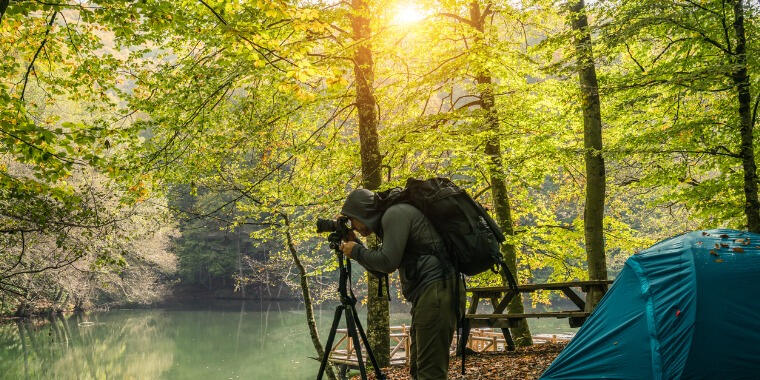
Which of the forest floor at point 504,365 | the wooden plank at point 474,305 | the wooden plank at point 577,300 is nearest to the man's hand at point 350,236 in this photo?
the forest floor at point 504,365

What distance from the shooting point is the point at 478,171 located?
11438 millimetres

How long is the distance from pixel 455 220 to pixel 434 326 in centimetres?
73

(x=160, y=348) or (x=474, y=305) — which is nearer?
(x=474, y=305)

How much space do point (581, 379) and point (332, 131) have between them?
24.9 ft

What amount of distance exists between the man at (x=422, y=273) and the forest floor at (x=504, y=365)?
287cm

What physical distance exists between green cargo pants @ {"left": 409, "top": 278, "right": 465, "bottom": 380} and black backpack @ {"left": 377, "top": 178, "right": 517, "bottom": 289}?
0.68 ft

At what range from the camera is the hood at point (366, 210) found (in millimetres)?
3361

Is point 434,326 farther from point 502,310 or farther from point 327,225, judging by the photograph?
point 502,310

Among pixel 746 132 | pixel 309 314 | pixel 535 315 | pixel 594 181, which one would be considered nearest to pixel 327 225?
pixel 535 315

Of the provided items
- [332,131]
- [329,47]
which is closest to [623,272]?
[329,47]

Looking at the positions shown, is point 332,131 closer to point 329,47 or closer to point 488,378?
point 329,47

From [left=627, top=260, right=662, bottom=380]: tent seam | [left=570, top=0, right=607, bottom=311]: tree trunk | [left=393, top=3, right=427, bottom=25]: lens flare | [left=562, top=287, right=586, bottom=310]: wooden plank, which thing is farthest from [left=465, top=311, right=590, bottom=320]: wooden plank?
[left=393, top=3, right=427, bottom=25]: lens flare

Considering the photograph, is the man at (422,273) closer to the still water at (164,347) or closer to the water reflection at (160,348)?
the still water at (164,347)

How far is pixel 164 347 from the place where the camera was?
1129 inches
